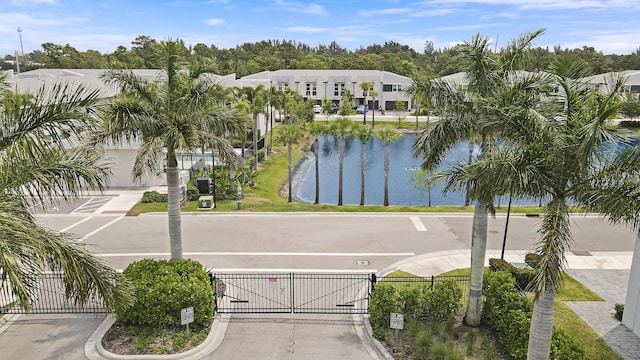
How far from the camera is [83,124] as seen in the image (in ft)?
31.7

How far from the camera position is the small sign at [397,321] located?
13.0m

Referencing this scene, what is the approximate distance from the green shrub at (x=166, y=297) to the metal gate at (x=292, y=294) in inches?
43.8

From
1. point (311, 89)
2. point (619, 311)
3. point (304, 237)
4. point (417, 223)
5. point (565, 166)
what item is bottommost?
point (619, 311)

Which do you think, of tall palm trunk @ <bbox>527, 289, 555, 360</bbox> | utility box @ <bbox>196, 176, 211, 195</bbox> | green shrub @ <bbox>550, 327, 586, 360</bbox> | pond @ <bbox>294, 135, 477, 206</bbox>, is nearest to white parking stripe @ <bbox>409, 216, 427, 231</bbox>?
pond @ <bbox>294, 135, 477, 206</bbox>

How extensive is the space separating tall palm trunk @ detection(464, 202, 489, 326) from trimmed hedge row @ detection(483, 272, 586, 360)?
310 millimetres

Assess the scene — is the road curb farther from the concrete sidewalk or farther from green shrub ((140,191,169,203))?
green shrub ((140,191,169,203))

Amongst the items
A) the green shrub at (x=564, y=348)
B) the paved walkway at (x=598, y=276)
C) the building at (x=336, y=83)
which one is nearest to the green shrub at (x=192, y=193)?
the paved walkway at (x=598, y=276)

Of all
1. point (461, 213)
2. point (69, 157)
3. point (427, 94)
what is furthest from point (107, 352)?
point (461, 213)

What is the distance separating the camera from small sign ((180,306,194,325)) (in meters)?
12.9

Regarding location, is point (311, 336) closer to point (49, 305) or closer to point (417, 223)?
point (49, 305)

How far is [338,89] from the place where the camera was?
81.6m

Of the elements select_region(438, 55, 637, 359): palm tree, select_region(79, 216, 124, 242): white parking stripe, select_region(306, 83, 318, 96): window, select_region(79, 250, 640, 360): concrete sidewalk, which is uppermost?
select_region(306, 83, 318, 96): window

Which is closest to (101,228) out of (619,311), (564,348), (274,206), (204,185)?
(204,185)

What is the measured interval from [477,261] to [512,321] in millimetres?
1805
